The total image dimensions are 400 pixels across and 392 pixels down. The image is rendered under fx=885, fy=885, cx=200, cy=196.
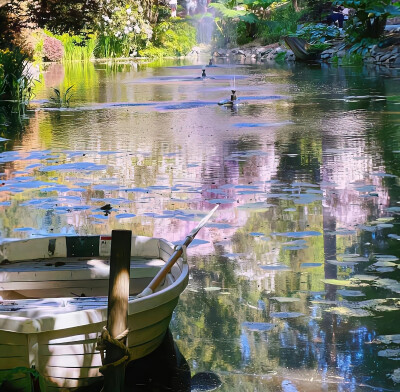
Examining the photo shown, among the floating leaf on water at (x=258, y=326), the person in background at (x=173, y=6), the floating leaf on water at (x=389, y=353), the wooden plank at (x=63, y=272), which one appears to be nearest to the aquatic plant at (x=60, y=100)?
the wooden plank at (x=63, y=272)

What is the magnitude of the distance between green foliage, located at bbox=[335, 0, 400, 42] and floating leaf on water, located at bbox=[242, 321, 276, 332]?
31.0 metres

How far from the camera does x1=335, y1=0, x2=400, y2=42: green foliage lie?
35.3 metres

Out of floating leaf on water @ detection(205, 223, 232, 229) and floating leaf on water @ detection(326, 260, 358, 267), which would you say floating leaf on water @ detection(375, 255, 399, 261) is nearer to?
floating leaf on water @ detection(326, 260, 358, 267)

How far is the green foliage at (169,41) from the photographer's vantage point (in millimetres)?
51375

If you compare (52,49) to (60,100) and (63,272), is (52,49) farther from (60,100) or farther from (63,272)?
(63,272)

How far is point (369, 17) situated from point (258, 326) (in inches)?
1294

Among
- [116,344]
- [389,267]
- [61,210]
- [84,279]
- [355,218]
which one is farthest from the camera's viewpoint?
[61,210]

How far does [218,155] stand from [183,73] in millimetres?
21456

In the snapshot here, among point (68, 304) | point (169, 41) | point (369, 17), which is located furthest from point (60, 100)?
point (169, 41)

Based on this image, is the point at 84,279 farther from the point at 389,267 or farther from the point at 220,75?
the point at 220,75

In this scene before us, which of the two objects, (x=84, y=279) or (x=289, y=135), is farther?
(x=289, y=135)

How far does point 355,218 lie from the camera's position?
8688mm

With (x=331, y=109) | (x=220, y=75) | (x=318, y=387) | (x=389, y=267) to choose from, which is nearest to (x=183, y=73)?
(x=220, y=75)

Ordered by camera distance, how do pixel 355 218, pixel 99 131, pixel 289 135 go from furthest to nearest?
pixel 99 131 < pixel 289 135 < pixel 355 218
